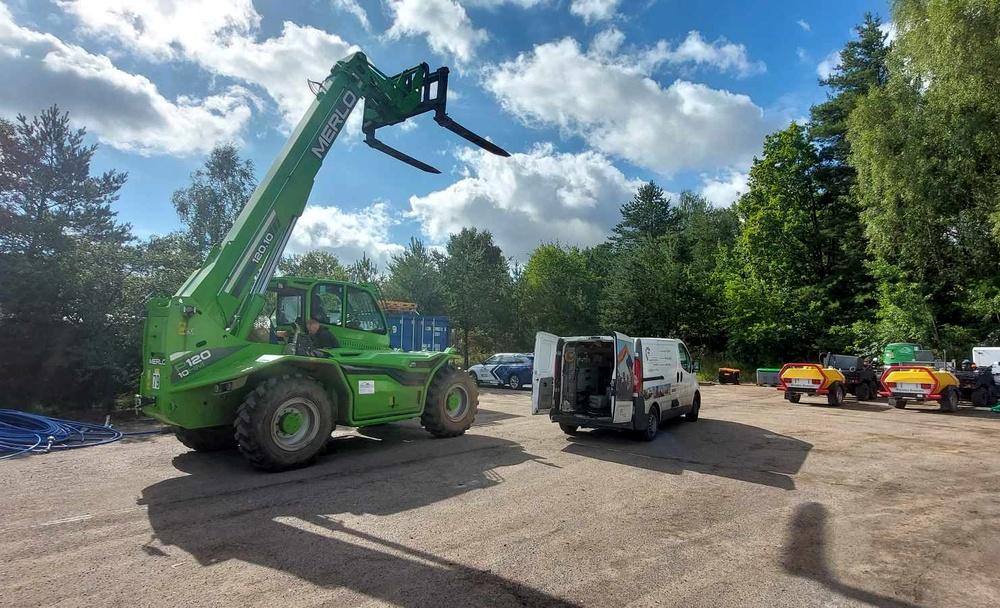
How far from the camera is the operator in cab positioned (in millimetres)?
8242

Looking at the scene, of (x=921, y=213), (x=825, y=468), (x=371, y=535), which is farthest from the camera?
(x=921, y=213)

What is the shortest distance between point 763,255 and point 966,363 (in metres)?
15.0

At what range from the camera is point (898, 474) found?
283 inches

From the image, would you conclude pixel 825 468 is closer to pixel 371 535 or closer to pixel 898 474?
pixel 898 474

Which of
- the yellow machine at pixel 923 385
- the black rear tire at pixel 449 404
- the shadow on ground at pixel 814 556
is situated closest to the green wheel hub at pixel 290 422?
the black rear tire at pixel 449 404

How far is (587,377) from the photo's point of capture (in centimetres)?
998

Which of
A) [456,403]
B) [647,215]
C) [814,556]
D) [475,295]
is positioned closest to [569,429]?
[456,403]

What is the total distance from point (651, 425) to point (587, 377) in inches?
57.1

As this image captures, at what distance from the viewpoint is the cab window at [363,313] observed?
352 inches

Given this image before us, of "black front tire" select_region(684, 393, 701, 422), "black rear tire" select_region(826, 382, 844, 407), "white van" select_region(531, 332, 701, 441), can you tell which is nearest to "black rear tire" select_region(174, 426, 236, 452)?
"white van" select_region(531, 332, 701, 441)

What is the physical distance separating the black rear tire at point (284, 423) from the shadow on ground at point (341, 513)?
Result: 0.25 meters

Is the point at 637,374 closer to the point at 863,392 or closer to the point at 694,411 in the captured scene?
the point at 694,411

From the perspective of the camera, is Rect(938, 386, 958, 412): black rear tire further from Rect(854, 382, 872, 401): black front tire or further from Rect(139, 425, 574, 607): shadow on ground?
Rect(139, 425, 574, 607): shadow on ground

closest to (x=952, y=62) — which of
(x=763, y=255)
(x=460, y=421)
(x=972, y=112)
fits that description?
(x=972, y=112)
